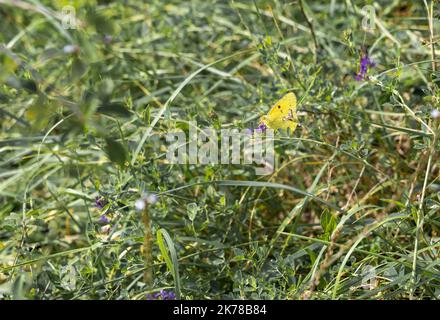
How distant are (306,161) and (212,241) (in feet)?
1.43

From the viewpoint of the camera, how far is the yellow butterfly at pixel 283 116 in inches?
61.1

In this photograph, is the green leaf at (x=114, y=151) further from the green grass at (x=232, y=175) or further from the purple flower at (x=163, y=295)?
the purple flower at (x=163, y=295)

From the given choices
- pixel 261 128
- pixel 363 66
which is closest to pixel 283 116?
pixel 261 128

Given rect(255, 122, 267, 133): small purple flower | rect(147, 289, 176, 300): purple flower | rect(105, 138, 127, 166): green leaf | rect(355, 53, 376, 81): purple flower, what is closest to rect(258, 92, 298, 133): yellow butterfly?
rect(255, 122, 267, 133): small purple flower

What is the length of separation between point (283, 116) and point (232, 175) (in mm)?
303

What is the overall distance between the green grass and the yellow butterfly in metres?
0.03

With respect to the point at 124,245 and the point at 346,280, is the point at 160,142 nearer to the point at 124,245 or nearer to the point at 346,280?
the point at 124,245

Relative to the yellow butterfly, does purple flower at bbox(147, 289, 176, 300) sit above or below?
below

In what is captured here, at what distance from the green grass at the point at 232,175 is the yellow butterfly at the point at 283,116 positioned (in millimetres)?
34

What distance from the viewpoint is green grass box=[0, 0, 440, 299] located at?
4.58 feet

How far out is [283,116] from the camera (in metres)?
1.58

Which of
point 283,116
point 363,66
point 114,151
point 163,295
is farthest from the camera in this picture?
point 363,66

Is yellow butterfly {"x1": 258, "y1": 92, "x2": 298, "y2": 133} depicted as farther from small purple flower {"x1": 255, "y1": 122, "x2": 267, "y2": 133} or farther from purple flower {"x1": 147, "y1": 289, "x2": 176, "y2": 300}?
purple flower {"x1": 147, "y1": 289, "x2": 176, "y2": 300}

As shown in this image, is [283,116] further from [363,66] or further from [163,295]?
[163,295]
